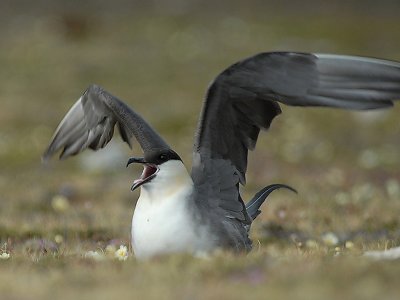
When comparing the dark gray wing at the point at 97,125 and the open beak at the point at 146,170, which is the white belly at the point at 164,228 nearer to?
the open beak at the point at 146,170

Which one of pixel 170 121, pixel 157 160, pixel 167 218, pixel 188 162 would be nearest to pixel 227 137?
pixel 157 160

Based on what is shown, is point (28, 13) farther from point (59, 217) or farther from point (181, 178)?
point (181, 178)

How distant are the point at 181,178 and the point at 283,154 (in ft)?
41.8

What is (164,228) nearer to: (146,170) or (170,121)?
(146,170)

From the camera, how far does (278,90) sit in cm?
658

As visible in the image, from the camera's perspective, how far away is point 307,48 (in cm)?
3484

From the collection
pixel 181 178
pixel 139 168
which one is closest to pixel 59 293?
pixel 181 178

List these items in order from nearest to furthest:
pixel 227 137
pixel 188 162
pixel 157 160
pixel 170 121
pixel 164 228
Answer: pixel 164 228 < pixel 157 160 < pixel 227 137 < pixel 188 162 < pixel 170 121

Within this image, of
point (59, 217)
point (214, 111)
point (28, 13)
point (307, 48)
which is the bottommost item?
point (28, 13)

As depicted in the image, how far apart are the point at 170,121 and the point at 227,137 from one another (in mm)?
15916

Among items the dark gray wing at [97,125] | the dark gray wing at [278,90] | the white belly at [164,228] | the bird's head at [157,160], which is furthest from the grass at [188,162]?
the dark gray wing at [278,90]

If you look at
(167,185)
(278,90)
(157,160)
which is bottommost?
(167,185)

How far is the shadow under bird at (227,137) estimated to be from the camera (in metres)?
6.38

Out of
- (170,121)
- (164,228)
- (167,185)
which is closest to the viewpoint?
(164,228)
